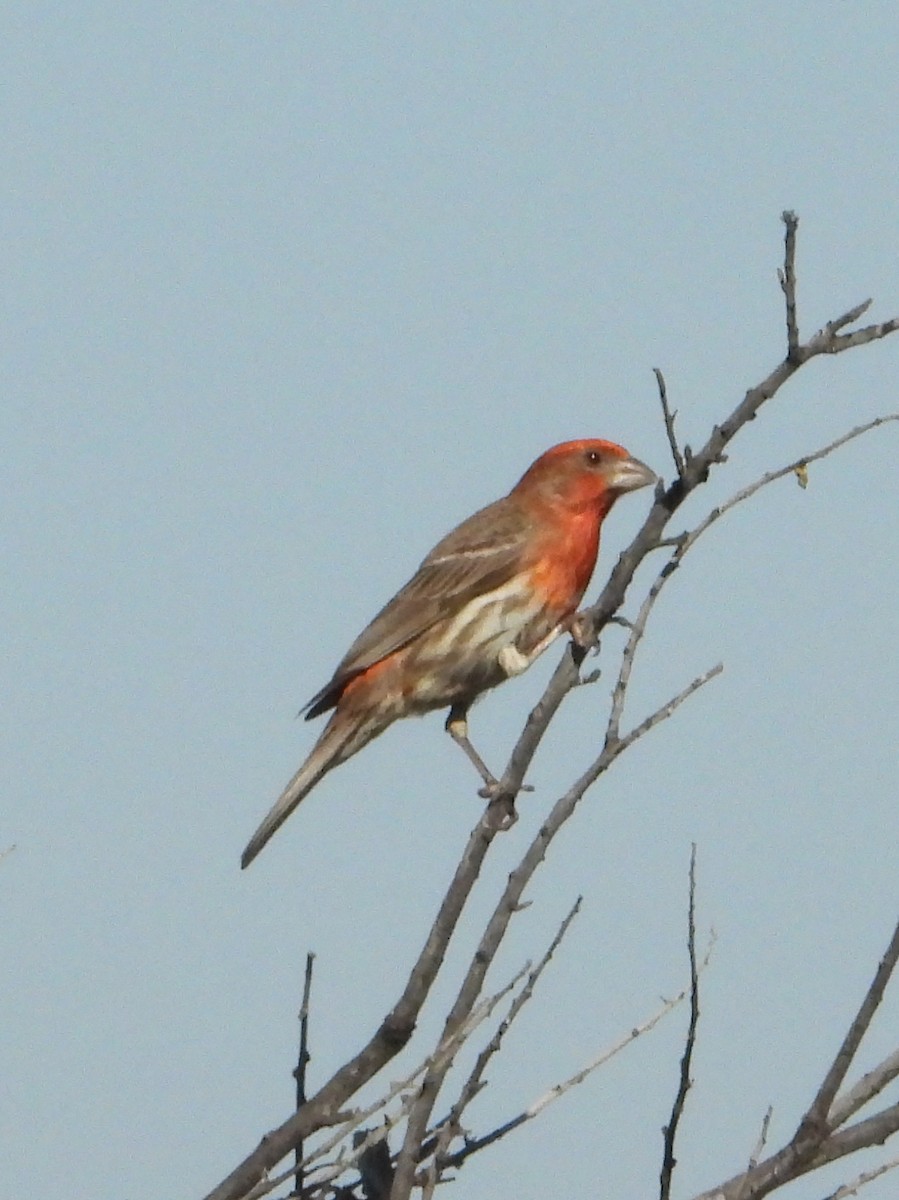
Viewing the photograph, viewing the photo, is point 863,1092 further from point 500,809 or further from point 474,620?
point 474,620

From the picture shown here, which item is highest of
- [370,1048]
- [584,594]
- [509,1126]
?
[584,594]

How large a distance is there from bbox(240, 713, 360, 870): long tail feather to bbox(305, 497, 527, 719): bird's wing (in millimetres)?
150

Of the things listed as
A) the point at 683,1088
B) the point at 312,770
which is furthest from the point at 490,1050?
the point at 312,770

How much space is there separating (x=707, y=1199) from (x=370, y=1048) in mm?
1023

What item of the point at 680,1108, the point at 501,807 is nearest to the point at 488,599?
the point at 501,807

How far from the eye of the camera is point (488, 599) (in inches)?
374

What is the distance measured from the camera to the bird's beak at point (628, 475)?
9844 millimetres

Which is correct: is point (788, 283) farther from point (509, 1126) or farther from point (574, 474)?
point (574, 474)

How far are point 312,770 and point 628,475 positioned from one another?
6.94 feet

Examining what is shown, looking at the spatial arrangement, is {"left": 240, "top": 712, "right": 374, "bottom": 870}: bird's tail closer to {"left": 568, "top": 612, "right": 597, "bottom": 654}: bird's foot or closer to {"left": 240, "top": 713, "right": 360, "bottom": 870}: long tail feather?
{"left": 240, "top": 713, "right": 360, "bottom": 870}: long tail feather

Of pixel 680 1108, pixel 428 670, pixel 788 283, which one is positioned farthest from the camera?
pixel 428 670

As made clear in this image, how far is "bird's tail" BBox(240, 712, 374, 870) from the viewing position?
29.7 ft

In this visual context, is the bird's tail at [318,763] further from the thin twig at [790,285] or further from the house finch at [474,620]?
the thin twig at [790,285]

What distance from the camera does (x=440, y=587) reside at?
980 cm
